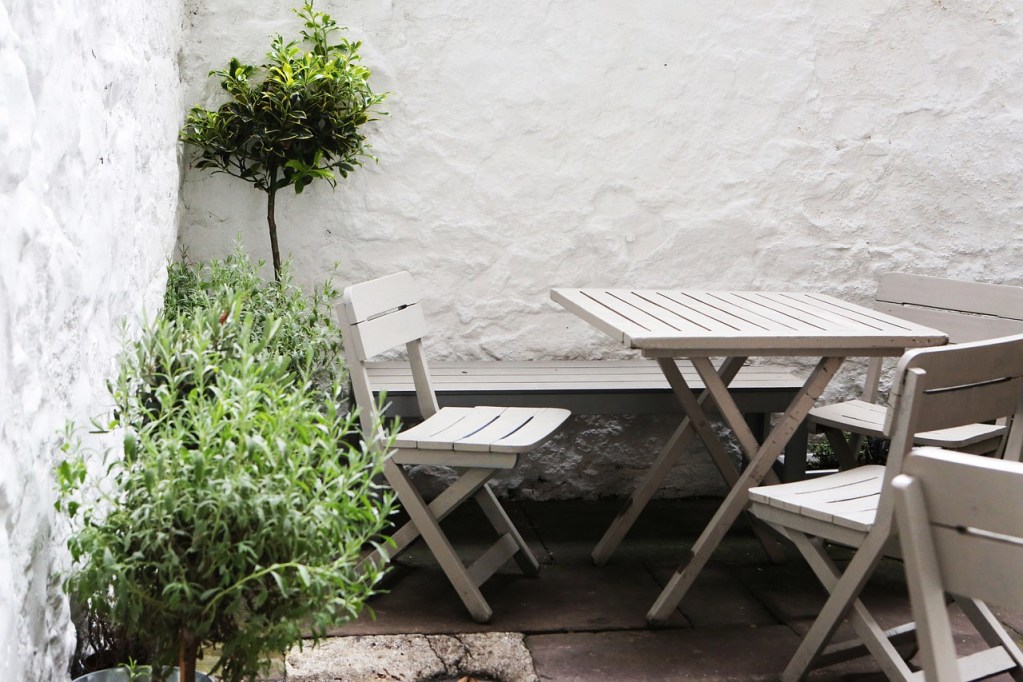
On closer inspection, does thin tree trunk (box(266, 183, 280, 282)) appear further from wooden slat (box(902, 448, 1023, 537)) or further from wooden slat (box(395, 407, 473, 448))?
wooden slat (box(902, 448, 1023, 537))

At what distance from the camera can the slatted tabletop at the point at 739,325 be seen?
10.2 feet

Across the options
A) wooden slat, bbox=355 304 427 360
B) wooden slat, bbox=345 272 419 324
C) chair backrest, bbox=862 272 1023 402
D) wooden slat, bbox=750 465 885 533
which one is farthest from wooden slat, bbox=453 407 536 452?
chair backrest, bbox=862 272 1023 402

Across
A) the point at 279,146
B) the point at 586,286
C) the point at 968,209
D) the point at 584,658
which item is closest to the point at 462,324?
the point at 586,286

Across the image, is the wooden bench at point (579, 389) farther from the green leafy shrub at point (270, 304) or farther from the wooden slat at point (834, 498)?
the wooden slat at point (834, 498)

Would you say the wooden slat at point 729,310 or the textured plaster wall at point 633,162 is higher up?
the textured plaster wall at point 633,162

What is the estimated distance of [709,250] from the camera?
4.68m

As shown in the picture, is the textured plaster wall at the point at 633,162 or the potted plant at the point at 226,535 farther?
the textured plaster wall at the point at 633,162

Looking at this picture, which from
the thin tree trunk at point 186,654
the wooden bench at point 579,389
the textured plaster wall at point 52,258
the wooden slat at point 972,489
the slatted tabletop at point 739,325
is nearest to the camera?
the wooden slat at point 972,489

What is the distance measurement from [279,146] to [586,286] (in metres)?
1.44

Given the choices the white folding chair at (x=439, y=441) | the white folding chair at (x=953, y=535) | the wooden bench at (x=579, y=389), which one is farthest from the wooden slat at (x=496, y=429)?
the white folding chair at (x=953, y=535)

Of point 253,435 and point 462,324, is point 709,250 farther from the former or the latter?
point 253,435

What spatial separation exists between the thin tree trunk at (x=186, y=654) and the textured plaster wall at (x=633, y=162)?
245 cm

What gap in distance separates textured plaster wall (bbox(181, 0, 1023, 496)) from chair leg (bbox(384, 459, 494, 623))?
1.24 metres

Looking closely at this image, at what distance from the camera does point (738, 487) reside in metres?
3.38
